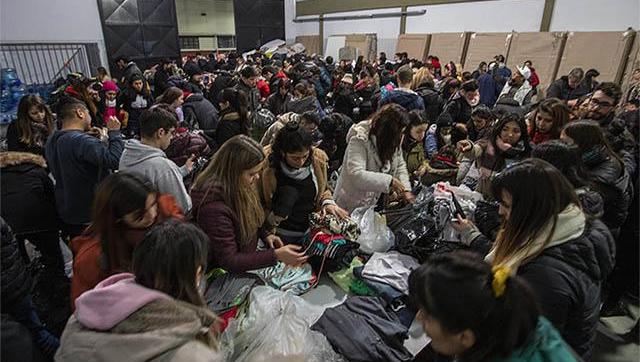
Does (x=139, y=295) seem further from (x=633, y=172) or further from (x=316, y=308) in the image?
(x=633, y=172)

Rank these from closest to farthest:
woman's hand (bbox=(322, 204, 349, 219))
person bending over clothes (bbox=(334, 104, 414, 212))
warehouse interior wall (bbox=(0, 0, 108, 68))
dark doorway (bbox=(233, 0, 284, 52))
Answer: woman's hand (bbox=(322, 204, 349, 219)) < person bending over clothes (bbox=(334, 104, 414, 212)) < warehouse interior wall (bbox=(0, 0, 108, 68)) < dark doorway (bbox=(233, 0, 284, 52))

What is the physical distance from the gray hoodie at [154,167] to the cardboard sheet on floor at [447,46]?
9522mm

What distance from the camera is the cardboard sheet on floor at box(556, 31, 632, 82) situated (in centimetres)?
697

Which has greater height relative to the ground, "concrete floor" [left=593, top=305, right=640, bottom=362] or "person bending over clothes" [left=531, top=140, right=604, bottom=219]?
"person bending over clothes" [left=531, top=140, right=604, bottom=219]

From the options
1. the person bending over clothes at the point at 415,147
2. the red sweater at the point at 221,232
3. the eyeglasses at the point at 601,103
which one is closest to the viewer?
the red sweater at the point at 221,232

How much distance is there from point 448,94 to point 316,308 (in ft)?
16.1

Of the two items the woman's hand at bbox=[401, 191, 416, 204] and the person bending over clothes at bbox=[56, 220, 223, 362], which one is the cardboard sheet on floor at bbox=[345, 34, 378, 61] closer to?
the woman's hand at bbox=[401, 191, 416, 204]

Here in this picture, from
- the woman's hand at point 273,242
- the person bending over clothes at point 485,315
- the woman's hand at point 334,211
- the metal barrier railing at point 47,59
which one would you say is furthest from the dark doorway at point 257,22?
the person bending over clothes at point 485,315

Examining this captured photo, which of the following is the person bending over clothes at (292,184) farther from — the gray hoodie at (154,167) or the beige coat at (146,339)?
the beige coat at (146,339)

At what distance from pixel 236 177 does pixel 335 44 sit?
13.7 meters

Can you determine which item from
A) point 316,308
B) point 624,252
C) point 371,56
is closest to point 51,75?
point 371,56

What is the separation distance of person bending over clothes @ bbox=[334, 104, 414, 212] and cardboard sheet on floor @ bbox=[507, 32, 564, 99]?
7032 millimetres

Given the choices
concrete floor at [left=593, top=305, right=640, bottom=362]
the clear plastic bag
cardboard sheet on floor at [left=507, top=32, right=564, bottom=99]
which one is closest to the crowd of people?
concrete floor at [left=593, top=305, right=640, bottom=362]

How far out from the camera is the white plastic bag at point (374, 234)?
7.67 ft
